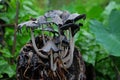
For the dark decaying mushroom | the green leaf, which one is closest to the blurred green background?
the green leaf

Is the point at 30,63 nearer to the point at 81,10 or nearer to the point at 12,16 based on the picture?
the point at 12,16

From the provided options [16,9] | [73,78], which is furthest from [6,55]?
[73,78]

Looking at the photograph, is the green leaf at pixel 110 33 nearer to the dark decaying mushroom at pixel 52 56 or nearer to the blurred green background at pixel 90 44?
the blurred green background at pixel 90 44

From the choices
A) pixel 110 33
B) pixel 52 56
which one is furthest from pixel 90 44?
pixel 52 56

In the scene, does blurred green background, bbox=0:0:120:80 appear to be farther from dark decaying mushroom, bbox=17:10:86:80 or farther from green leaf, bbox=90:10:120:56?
dark decaying mushroom, bbox=17:10:86:80

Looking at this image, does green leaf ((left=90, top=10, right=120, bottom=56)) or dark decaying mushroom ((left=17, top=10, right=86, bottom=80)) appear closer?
dark decaying mushroom ((left=17, top=10, right=86, bottom=80))

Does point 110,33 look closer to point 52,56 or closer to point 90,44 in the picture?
point 90,44

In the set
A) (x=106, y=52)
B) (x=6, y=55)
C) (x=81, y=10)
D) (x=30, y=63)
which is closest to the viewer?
(x=30, y=63)
